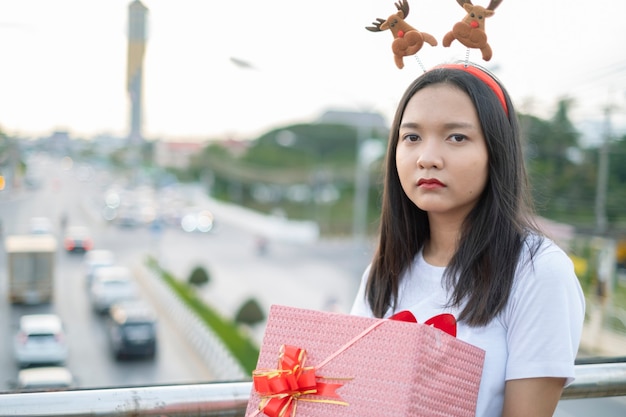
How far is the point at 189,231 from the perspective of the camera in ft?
83.1

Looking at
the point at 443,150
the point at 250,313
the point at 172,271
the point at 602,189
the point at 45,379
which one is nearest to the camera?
the point at 443,150

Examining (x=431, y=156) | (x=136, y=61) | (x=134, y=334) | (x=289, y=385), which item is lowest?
(x=134, y=334)

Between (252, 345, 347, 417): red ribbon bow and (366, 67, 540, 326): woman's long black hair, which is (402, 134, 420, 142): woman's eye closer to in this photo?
(366, 67, 540, 326): woman's long black hair

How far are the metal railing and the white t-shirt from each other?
20.8 inches

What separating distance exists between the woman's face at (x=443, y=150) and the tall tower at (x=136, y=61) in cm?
276

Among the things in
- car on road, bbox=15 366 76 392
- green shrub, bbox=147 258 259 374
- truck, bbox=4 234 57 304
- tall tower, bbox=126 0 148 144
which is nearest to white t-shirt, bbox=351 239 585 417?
tall tower, bbox=126 0 148 144

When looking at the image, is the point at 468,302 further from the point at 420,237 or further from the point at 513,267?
the point at 420,237

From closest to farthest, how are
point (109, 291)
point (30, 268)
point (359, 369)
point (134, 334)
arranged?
1. point (359, 369)
2. point (30, 268)
3. point (134, 334)
4. point (109, 291)

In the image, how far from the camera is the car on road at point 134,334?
37.1 ft

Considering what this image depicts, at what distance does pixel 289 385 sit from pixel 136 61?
5171 mm

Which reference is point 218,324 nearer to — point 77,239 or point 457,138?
point 77,239

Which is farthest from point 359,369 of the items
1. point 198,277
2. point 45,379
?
point 198,277

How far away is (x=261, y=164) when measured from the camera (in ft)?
141

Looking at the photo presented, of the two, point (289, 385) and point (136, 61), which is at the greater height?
point (136, 61)
